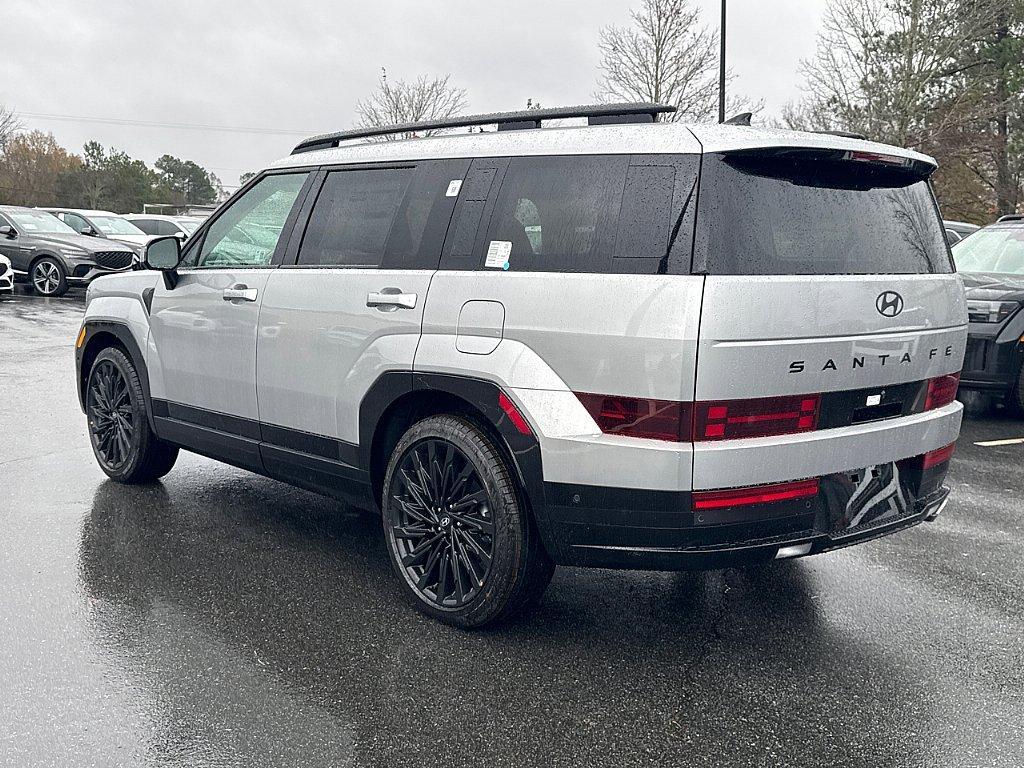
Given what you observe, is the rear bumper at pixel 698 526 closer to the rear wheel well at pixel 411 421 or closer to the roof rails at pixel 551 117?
the rear wheel well at pixel 411 421


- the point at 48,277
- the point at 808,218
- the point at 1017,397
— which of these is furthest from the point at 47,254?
the point at 808,218

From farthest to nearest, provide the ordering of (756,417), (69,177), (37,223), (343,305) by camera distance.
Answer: (69,177) < (37,223) < (343,305) < (756,417)

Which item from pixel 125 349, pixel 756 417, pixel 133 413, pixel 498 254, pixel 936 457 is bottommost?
pixel 133 413

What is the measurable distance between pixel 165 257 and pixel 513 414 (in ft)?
8.61

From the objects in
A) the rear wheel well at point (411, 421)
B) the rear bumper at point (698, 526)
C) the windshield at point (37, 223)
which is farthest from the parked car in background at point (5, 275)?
the rear bumper at point (698, 526)

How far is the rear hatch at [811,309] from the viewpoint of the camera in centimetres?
321

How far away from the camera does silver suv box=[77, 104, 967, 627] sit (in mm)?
3260

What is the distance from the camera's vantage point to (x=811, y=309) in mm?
3324

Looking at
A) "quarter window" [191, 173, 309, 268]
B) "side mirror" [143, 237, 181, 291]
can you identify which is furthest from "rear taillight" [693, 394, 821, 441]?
"side mirror" [143, 237, 181, 291]

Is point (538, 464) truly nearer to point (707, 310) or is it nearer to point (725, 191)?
point (707, 310)

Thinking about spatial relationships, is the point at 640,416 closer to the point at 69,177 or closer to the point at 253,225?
the point at 253,225

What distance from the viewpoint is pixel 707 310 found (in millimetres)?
3164

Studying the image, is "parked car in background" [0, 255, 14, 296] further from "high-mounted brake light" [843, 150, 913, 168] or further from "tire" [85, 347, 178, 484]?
"high-mounted brake light" [843, 150, 913, 168]

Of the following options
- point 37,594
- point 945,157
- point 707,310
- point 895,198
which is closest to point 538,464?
point 707,310
